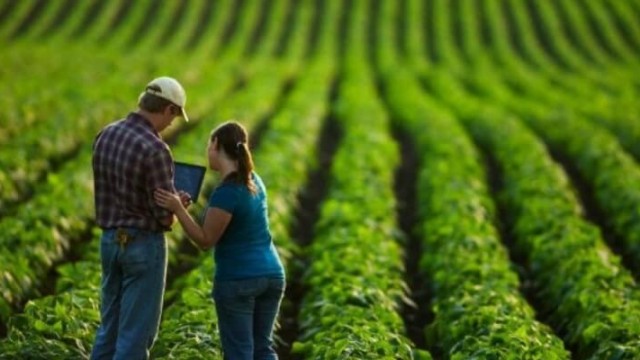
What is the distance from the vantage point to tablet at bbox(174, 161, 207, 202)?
6.63 meters

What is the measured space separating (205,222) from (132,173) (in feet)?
1.78

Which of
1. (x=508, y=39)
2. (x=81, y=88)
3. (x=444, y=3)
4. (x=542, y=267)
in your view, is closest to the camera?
(x=542, y=267)

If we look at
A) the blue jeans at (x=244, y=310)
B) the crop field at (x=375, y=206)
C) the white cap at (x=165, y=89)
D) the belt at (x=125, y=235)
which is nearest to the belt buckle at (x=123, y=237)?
the belt at (x=125, y=235)

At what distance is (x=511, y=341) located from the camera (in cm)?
772

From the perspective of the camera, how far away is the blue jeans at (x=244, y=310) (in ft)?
21.2

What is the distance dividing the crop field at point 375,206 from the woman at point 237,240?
92cm

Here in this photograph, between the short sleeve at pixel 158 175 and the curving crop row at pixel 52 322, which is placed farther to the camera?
the curving crop row at pixel 52 322

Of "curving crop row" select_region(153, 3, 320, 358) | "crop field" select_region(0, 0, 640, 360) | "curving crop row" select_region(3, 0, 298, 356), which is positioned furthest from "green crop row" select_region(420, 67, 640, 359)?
Answer: "curving crop row" select_region(3, 0, 298, 356)

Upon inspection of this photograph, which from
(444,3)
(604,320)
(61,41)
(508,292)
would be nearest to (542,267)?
(508,292)

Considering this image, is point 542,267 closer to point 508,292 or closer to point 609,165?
point 508,292

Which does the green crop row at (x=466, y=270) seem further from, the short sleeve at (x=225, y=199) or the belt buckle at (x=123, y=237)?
the belt buckle at (x=123, y=237)

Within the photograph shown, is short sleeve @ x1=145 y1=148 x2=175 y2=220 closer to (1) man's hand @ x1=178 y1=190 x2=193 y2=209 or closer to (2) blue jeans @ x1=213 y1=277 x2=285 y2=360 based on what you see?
(1) man's hand @ x1=178 y1=190 x2=193 y2=209

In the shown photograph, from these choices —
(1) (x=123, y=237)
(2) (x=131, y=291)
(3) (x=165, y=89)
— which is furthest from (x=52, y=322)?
(3) (x=165, y=89)

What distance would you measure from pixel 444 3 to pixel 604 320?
54.2 m
